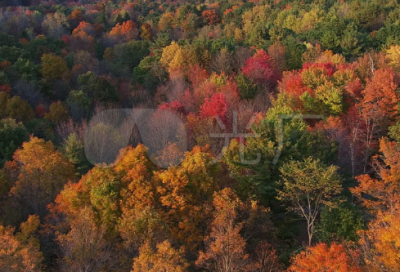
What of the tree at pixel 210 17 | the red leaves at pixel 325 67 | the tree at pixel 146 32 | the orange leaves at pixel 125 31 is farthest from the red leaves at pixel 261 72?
the orange leaves at pixel 125 31

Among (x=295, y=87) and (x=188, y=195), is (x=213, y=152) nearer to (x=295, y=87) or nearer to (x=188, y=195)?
(x=188, y=195)

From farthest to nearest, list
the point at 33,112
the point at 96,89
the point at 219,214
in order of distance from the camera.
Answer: the point at 96,89 < the point at 33,112 < the point at 219,214

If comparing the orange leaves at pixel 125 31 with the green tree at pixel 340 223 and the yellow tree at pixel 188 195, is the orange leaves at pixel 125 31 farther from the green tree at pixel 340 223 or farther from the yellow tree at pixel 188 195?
the green tree at pixel 340 223

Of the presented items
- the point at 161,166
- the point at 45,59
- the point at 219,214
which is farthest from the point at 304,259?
the point at 45,59

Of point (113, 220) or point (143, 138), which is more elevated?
point (113, 220)

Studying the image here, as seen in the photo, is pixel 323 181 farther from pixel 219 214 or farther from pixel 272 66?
pixel 272 66

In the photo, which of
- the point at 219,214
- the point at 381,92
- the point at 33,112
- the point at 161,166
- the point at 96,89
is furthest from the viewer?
the point at 96,89

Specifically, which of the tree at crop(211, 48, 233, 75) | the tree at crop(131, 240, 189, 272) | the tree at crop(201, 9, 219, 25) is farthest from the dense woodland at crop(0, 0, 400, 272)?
the tree at crop(201, 9, 219, 25)
